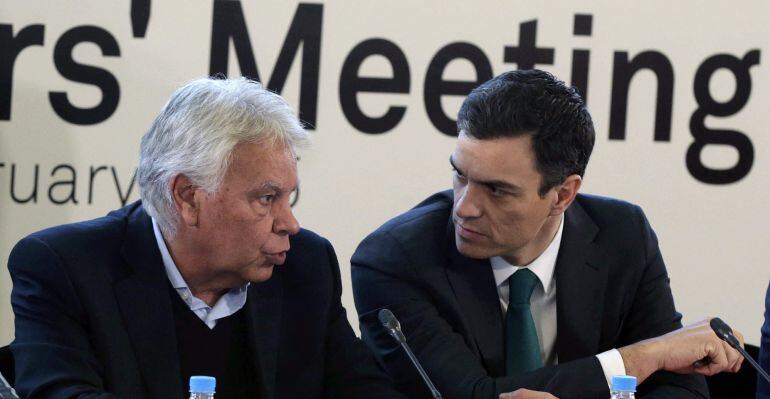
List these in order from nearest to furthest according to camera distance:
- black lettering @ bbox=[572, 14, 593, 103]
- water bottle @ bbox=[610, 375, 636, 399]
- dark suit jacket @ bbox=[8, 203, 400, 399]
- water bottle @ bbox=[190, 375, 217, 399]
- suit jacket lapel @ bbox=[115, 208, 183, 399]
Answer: water bottle @ bbox=[190, 375, 217, 399] < water bottle @ bbox=[610, 375, 636, 399] < dark suit jacket @ bbox=[8, 203, 400, 399] < suit jacket lapel @ bbox=[115, 208, 183, 399] < black lettering @ bbox=[572, 14, 593, 103]

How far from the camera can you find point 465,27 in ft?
15.1

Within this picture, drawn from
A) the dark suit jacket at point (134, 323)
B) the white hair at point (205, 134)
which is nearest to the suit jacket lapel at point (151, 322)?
the dark suit jacket at point (134, 323)

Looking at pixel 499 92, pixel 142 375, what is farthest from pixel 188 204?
pixel 499 92

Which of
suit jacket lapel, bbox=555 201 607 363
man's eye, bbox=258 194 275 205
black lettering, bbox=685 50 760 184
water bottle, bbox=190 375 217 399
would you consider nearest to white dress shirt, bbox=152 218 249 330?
man's eye, bbox=258 194 275 205

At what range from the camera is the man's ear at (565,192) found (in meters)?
3.17

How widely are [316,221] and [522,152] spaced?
1709 mm

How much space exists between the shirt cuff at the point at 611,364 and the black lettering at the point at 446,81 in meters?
1.74

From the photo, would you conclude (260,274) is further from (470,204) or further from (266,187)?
(470,204)

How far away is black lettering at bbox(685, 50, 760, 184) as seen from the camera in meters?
4.63

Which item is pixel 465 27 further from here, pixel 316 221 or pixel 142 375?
pixel 142 375

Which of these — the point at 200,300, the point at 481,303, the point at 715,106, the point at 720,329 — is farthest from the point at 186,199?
the point at 715,106

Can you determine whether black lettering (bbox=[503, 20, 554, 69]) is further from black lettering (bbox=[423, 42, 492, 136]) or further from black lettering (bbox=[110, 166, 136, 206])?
black lettering (bbox=[110, 166, 136, 206])

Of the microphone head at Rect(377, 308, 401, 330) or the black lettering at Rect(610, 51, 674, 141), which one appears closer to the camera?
the microphone head at Rect(377, 308, 401, 330)

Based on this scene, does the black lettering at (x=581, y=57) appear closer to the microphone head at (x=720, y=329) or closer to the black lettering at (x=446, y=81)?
the black lettering at (x=446, y=81)
